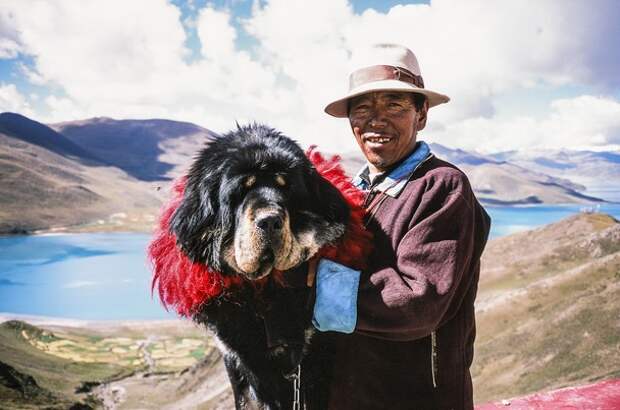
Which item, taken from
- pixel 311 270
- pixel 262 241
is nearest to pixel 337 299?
pixel 311 270

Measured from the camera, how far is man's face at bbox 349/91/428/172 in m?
2.66

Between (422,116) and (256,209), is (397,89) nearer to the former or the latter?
(422,116)

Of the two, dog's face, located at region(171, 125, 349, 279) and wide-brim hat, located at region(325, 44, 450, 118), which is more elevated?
wide-brim hat, located at region(325, 44, 450, 118)

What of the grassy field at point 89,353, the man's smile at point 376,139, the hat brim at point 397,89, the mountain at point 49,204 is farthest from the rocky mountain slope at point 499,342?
the mountain at point 49,204

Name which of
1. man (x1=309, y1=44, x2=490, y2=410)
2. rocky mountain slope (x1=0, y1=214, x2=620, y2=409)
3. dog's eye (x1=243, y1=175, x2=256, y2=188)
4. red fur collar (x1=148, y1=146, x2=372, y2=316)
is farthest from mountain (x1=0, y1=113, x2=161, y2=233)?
man (x1=309, y1=44, x2=490, y2=410)

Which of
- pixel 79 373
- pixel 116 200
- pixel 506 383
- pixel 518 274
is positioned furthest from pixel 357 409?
pixel 116 200

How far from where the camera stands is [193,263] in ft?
8.30

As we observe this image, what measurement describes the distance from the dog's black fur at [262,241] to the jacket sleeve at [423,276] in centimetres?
42

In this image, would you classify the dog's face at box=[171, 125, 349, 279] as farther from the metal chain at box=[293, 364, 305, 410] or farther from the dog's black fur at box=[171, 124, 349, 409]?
the metal chain at box=[293, 364, 305, 410]

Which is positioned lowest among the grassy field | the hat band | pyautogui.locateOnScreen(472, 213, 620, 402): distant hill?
the grassy field

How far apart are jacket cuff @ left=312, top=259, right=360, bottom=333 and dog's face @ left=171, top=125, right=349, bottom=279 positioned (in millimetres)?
272

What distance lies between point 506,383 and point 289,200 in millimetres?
22466

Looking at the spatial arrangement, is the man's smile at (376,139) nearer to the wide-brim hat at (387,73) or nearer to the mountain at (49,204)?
the wide-brim hat at (387,73)

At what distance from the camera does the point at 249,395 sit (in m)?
2.74
